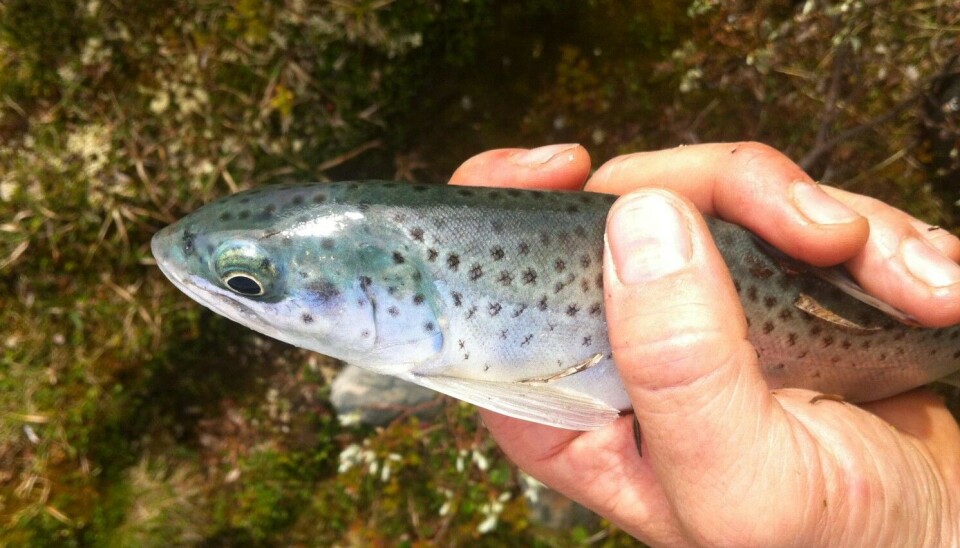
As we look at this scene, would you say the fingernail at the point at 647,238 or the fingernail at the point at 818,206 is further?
the fingernail at the point at 818,206

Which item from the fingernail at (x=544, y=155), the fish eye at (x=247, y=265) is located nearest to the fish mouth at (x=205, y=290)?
the fish eye at (x=247, y=265)

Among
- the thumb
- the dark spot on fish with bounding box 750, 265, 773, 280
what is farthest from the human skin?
the dark spot on fish with bounding box 750, 265, 773, 280

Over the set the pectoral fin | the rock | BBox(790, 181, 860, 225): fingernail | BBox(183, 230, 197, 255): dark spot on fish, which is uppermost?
BBox(790, 181, 860, 225): fingernail

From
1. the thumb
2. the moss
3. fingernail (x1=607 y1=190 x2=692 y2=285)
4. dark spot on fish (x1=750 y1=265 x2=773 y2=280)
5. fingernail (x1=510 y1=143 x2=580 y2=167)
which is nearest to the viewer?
the thumb

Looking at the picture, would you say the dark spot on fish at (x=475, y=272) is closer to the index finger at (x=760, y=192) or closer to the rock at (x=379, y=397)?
the index finger at (x=760, y=192)

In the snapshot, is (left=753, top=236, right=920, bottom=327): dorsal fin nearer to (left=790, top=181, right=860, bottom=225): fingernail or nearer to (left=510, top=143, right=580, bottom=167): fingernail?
(left=790, top=181, right=860, bottom=225): fingernail

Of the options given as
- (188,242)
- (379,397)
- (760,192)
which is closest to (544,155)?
(760,192)

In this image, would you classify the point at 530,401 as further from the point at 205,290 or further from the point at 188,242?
the point at 188,242
